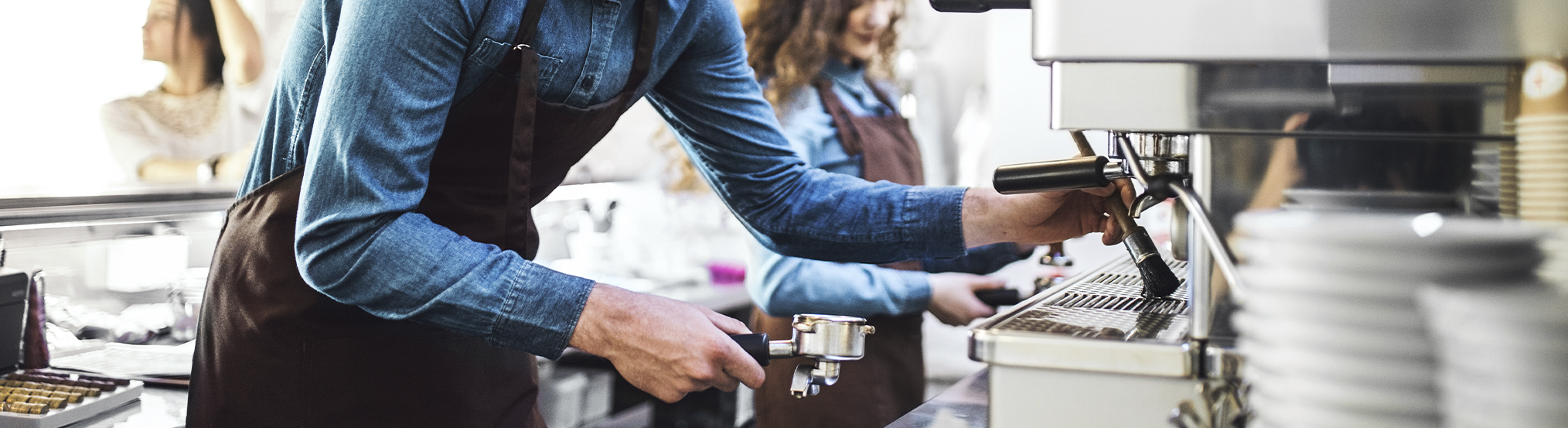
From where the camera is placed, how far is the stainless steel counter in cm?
105

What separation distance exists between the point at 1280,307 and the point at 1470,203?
8.5 inches

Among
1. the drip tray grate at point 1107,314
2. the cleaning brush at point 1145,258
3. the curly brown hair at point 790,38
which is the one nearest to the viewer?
the drip tray grate at point 1107,314

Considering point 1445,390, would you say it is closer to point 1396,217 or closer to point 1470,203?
point 1396,217

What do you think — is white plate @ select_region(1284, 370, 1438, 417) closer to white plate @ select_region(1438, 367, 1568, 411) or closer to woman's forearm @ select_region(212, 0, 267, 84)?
white plate @ select_region(1438, 367, 1568, 411)

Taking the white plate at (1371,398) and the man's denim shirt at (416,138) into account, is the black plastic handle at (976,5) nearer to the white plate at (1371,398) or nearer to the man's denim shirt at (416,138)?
the man's denim shirt at (416,138)

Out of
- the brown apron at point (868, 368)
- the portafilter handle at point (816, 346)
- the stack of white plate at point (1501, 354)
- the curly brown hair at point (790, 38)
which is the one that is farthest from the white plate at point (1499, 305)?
the curly brown hair at point (790, 38)

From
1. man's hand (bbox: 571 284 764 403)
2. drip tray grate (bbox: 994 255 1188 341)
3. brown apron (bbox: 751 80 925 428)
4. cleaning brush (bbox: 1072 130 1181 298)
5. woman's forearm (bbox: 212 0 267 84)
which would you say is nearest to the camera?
drip tray grate (bbox: 994 255 1188 341)

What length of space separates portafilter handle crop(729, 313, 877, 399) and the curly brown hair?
100 centimetres

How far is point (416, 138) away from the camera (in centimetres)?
Answer: 83

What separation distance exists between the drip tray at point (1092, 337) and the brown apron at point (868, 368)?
33.2 inches

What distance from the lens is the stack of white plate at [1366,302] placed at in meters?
0.49

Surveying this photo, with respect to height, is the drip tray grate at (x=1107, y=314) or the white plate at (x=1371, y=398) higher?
the white plate at (x=1371, y=398)

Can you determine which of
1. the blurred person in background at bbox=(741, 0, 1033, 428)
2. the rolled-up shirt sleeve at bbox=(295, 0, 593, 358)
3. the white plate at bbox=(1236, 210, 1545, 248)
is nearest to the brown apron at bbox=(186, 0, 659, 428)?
the rolled-up shirt sleeve at bbox=(295, 0, 593, 358)

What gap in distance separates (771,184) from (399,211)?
52 centimetres
